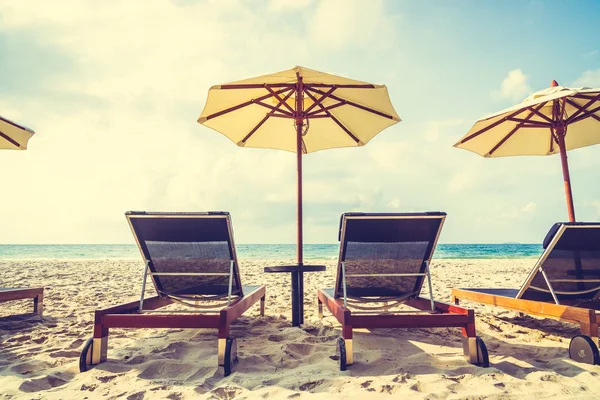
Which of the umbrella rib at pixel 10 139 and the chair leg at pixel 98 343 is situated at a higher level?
the umbrella rib at pixel 10 139

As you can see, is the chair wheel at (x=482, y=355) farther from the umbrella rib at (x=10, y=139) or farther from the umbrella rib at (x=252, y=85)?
the umbrella rib at (x=10, y=139)

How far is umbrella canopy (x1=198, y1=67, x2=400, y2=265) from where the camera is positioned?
13.1ft

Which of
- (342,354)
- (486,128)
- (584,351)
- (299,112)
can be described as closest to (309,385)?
(342,354)

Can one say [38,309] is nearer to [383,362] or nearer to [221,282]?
[221,282]

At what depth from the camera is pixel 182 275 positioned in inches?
130

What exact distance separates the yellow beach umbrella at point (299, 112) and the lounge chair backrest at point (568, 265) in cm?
227

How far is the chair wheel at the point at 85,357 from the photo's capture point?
2603mm

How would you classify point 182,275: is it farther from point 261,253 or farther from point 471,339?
point 261,253

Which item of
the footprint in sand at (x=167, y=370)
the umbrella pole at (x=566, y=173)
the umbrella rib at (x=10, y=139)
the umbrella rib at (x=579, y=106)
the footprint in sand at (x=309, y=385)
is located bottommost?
the footprint in sand at (x=167, y=370)

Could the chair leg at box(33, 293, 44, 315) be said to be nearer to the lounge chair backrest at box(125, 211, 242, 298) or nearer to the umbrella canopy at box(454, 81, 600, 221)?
the lounge chair backrest at box(125, 211, 242, 298)

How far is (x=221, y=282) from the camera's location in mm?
3369

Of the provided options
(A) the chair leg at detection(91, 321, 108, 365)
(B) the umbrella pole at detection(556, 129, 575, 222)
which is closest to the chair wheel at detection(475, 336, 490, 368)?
(A) the chair leg at detection(91, 321, 108, 365)

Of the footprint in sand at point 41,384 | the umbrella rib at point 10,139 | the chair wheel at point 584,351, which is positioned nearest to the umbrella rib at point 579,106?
the chair wheel at point 584,351

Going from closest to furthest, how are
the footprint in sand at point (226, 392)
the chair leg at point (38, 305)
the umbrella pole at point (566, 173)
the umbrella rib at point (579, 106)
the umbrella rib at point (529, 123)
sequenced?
the footprint in sand at point (226, 392) → the chair leg at point (38, 305) → the umbrella rib at point (579, 106) → the umbrella pole at point (566, 173) → the umbrella rib at point (529, 123)
